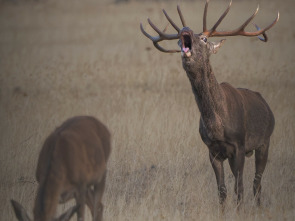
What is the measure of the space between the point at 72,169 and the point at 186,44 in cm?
233

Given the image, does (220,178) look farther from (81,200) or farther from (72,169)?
(72,169)

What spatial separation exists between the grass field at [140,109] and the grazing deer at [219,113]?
0.50 metres

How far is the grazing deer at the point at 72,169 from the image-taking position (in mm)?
5898

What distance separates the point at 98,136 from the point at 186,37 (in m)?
1.59

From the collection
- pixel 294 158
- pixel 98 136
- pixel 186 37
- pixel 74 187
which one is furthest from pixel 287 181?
pixel 74 187

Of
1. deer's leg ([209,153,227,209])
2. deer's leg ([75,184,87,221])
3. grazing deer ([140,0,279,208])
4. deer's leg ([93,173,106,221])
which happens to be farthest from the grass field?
deer's leg ([75,184,87,221])

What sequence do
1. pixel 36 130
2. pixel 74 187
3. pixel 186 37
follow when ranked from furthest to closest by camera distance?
pixel 36 130, pixel 186 37, pixel 74 187

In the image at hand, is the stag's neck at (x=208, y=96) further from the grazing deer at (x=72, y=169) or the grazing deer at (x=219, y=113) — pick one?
the grazing deer at (x=72, y=169)

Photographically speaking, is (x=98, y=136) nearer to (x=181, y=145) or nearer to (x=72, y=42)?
(x=181, y=145)

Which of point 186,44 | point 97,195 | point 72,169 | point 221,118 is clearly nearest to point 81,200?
point 72,169

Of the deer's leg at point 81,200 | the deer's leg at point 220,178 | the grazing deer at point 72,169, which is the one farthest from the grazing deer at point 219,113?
the deer's leg at point 81,200

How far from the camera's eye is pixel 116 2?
38688 mm

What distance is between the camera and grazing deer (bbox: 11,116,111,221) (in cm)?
590

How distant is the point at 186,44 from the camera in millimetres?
7871
